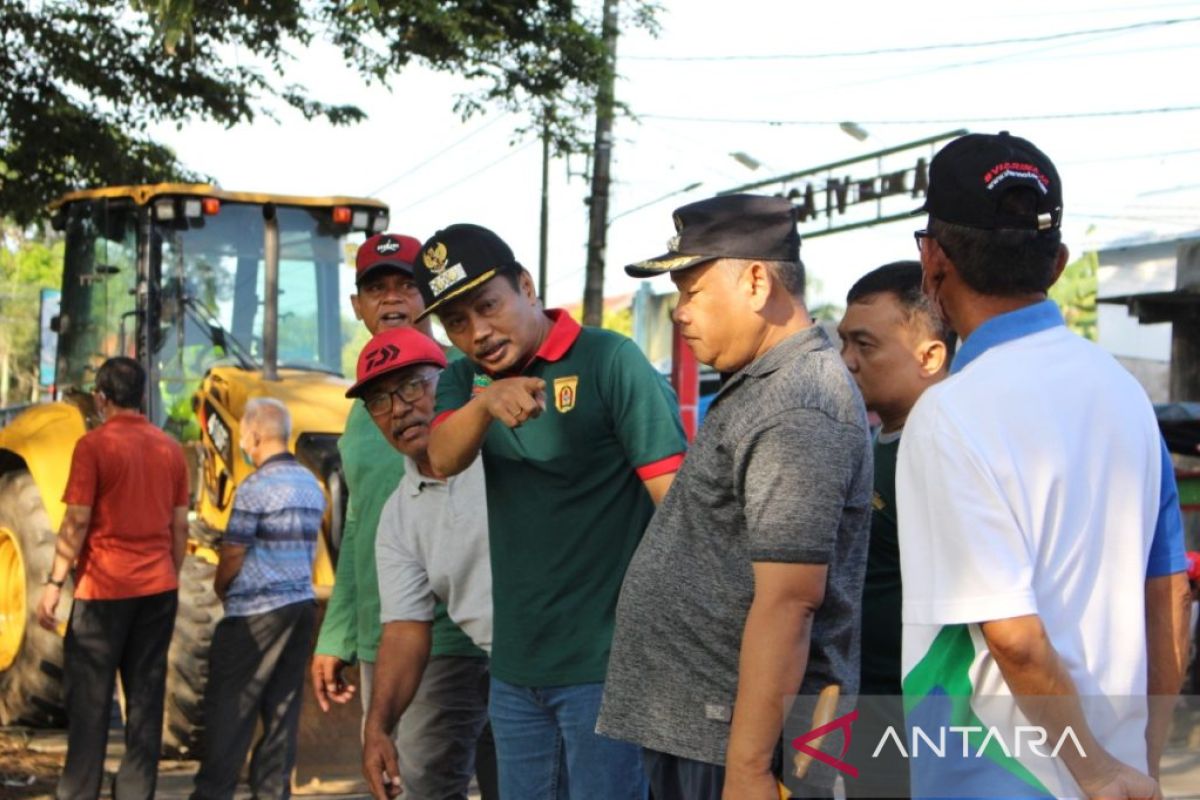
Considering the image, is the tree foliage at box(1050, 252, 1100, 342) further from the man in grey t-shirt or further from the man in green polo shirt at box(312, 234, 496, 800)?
the man in grey t-shirt

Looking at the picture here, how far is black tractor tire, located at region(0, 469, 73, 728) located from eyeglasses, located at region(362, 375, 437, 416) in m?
4.90

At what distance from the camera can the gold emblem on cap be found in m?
3.69

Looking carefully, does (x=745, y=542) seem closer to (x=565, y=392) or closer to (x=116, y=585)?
(x=565, y=392)

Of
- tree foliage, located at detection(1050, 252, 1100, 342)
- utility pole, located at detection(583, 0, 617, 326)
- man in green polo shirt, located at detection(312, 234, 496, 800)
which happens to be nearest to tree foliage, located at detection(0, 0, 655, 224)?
man in green polo shirt, located at detection(312, 234, 496, 800)

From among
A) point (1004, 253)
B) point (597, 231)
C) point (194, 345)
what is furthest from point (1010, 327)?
point (597, 231)

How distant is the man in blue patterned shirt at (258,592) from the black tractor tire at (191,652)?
2.81 ft

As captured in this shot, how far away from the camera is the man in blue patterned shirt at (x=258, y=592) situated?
22.2 feet

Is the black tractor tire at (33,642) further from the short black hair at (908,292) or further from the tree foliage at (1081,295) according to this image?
the tree foliage at (1081,295)

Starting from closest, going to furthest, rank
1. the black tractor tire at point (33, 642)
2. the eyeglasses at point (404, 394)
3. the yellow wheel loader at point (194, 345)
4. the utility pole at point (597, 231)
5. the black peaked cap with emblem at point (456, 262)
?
the black peaked cap with emblem at point (456, 262), the eyeglasses at point (404, 394), the yellow wheel loader at point (194, 345), the black tractor tire at point (33, 642), the utility pole at point (597, 231)

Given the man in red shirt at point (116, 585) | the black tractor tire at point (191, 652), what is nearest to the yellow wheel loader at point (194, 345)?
the black tractor tire at point (191, 652)

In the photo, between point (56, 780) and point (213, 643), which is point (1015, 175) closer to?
point (213, 643)

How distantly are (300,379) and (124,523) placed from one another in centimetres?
201

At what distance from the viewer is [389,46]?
10.8 m

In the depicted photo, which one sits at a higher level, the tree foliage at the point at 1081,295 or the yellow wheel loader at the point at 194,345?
the tree foliage at the point at 1081,295
